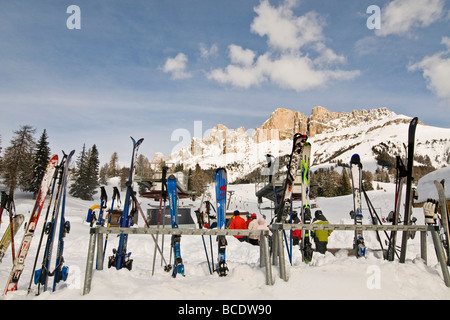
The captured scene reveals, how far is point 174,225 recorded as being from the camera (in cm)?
548

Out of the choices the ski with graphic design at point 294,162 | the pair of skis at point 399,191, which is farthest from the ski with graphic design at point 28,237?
the pair of skis at point 399,191

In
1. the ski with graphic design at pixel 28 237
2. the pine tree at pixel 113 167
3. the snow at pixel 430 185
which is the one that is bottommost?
the ski with graphic design at pixel 28 237

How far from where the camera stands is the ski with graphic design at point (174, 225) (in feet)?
15.1

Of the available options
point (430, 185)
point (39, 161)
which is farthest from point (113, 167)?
point (430, 185)

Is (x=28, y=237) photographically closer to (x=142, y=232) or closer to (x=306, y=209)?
(x=142, y=232)

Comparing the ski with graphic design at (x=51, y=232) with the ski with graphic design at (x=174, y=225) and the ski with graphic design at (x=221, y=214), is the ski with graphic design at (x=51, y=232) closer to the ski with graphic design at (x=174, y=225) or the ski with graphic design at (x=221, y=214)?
the ski with graphic design at (x=174, y=225)

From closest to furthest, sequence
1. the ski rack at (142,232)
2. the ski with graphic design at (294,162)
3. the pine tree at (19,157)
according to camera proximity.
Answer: the ski rack at (142,232) < the ski with graphic design at (294,162) < the pine tree at (19,157)

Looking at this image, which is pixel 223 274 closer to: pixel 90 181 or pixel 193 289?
pixel 193 289

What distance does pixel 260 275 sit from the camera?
3.79m

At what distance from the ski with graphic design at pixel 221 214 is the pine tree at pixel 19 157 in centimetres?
4099

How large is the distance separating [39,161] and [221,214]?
46.7 m

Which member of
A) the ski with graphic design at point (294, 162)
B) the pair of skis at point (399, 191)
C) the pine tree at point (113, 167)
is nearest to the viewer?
the pair of skis at point (399, 191)
